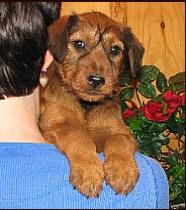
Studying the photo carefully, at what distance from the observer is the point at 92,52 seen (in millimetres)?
2363

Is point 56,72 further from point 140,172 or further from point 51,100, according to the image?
point 140,172

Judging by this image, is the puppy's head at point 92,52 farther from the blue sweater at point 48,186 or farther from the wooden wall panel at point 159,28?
the wooden wall panel at point 159,28

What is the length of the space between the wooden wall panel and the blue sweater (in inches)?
97.3

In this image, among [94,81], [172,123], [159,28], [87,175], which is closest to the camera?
[87,175]

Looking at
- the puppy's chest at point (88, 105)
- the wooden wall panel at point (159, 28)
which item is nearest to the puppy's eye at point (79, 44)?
the puppy's chest at point (88, 105)

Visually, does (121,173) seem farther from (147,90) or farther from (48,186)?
(147,90)

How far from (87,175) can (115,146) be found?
9.3 inches

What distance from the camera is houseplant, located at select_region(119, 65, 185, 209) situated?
10.7 ft

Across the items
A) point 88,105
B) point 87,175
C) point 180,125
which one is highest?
point 87,175

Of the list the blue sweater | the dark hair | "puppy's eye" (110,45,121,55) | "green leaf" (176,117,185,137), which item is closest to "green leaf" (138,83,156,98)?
"green leaf" (176,117,185,137)

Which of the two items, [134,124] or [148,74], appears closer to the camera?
[134,124]

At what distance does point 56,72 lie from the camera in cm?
238

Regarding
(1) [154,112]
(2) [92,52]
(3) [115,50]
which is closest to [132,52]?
(3) [115,50]

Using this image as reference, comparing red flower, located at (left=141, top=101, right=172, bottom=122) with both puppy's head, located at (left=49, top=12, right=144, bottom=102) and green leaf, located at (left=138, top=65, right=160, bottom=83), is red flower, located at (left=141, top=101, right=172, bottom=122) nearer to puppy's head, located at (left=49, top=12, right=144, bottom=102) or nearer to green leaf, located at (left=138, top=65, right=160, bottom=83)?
green leaf, located at (left=138, top=65, right=160, bottom=83)
